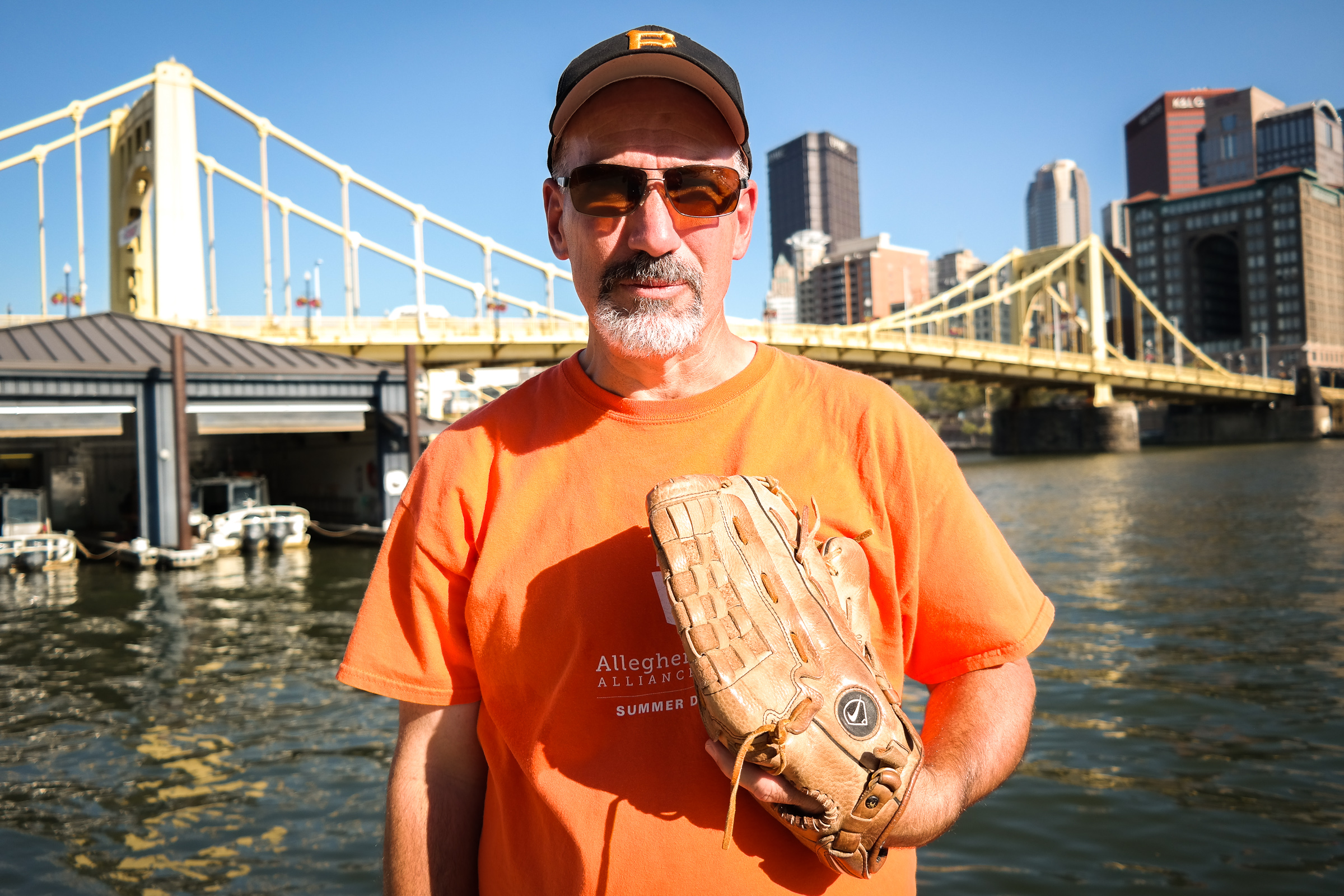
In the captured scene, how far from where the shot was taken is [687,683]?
1.68 metres

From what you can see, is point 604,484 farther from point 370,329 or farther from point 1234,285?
point 1234,285

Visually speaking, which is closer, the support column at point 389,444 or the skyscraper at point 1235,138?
the support column at point 389,444

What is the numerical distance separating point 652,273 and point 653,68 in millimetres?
370

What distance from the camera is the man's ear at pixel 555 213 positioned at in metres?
1.96

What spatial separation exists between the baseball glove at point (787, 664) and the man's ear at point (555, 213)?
0.70m

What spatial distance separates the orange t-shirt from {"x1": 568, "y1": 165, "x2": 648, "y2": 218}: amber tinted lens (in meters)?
0.34

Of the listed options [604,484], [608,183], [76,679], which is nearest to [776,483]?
[604,484]

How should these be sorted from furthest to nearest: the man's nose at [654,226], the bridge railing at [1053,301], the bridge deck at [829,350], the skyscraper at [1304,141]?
the skyscraper at [1304,141], the bridge railing at [1053,301], the bridge deck at [829,350], the man's nose at [654,226]

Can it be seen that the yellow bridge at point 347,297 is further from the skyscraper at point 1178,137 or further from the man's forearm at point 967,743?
the skyscraper at point 1178,137

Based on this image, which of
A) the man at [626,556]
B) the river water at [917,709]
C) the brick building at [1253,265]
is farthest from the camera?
the brick building at [1253,265]

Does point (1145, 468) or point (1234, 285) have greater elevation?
point (1234, 285)

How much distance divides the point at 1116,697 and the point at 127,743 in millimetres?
7836

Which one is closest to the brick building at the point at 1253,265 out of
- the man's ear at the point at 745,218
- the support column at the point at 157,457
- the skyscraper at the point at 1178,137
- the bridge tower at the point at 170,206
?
the skyscraper at the point at 1178,137

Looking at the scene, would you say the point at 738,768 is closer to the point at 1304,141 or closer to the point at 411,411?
the point at 411,411
